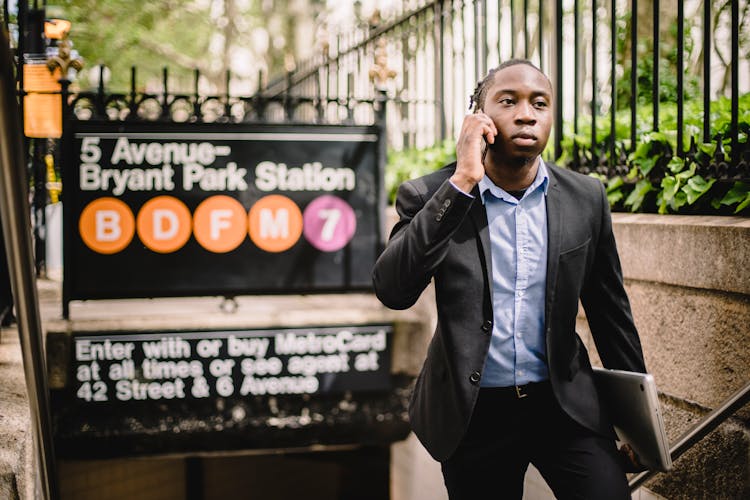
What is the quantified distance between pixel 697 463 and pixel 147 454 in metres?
3.49

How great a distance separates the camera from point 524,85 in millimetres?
2332

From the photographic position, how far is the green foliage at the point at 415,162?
19.2ft

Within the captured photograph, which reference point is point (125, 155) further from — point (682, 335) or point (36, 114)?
point (682, 335)

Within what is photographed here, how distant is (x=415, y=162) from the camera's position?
6.34m

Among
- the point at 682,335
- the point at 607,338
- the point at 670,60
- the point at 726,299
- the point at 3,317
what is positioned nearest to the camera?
the point at 607,338

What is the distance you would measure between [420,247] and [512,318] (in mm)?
429

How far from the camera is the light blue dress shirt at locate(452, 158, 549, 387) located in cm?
242

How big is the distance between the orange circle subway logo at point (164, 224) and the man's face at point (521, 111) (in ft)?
9.92

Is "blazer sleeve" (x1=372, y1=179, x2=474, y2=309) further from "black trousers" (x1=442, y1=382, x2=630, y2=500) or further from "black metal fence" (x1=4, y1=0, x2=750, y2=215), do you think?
"black metal fence" (x1=4, y1=0, x2=750, y2=215)

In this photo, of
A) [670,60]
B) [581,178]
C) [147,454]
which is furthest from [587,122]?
[147,454]

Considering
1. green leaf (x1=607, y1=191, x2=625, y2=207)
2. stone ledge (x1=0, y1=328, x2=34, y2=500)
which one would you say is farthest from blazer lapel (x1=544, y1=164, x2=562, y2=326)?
stone ledge (x1=0, y1=328, x2=34, y2=500)

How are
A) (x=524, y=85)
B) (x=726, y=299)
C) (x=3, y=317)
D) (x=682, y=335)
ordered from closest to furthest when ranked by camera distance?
(x=524, y=85) → (x=726, y=299) → (x=682, y=335) → (x=3, y=317)

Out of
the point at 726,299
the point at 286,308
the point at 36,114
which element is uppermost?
the point at 36,114

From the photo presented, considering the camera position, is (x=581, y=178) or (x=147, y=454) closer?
(x=581, y=178)
